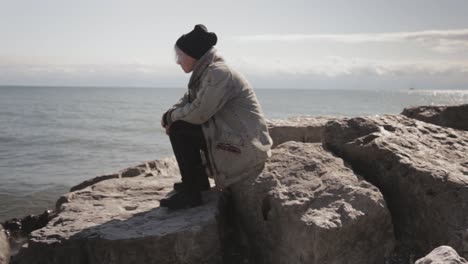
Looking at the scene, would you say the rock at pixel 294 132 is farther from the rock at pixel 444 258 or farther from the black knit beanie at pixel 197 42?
the rock at pixel 444 258

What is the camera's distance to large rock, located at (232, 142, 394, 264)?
12.6 feet

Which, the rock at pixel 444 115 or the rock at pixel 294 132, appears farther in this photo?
the rock at pixel 294 132

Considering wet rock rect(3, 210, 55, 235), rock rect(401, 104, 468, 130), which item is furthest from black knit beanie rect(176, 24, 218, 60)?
wet rock rect(3, 210, 55, 235)

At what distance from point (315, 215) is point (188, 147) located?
1.51m

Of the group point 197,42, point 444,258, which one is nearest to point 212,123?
point 197,42

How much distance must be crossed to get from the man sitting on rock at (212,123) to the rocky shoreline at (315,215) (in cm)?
19

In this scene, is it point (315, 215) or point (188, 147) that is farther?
point (188, 147)

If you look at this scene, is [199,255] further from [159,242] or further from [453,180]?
[453,180]

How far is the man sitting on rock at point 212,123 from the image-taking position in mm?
4516

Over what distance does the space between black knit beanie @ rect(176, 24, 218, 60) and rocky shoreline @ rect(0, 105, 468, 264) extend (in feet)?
4.53

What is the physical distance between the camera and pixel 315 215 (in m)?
3.96

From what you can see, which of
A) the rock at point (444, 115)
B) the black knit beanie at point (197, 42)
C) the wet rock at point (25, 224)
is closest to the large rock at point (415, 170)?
the rock at point (444, 115)

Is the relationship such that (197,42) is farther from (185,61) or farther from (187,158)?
(187,158)

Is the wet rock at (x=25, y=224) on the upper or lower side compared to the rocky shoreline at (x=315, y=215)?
lower
